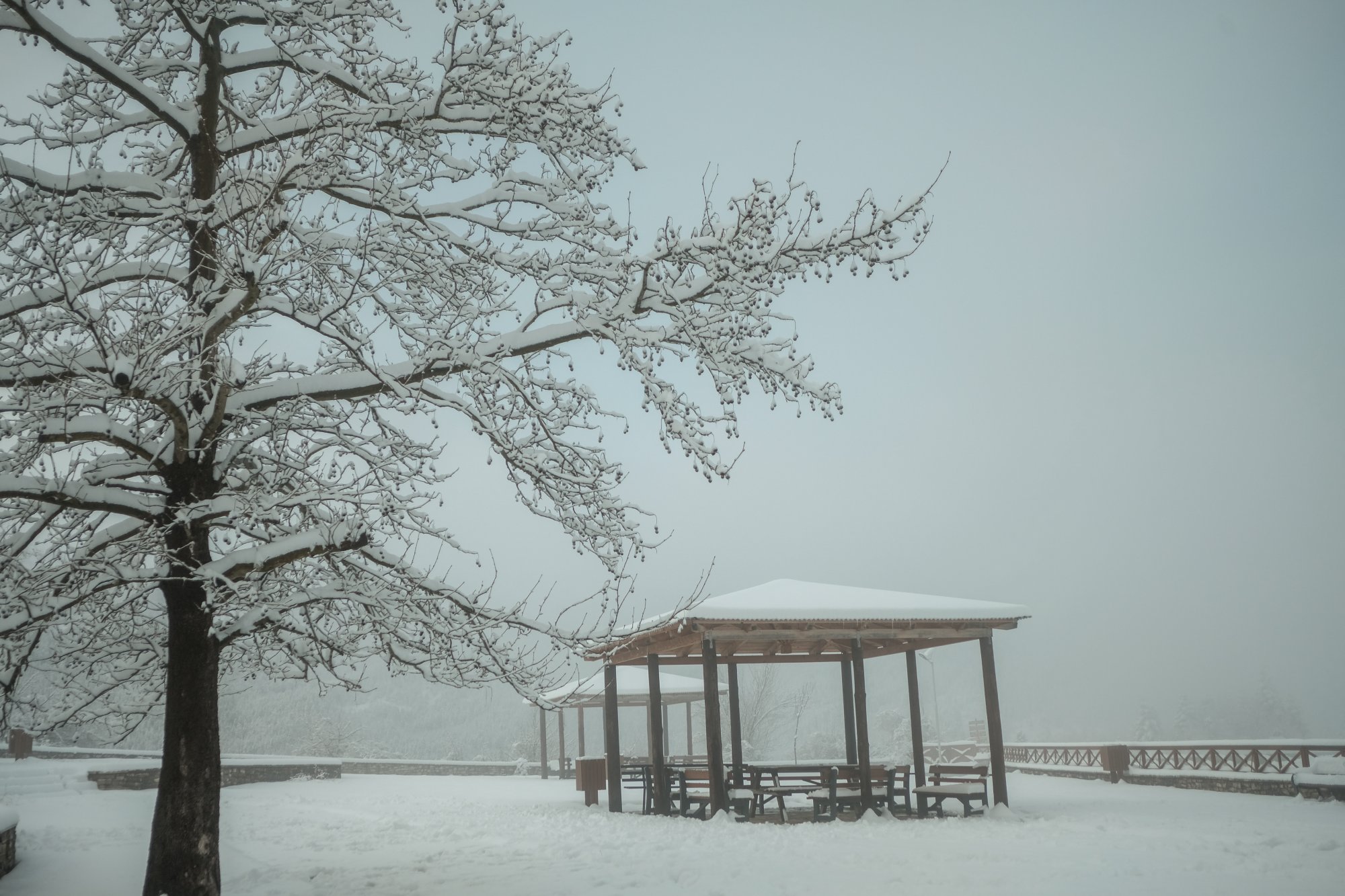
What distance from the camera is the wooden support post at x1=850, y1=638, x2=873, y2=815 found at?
13.9 metres

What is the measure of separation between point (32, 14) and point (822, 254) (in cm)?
530

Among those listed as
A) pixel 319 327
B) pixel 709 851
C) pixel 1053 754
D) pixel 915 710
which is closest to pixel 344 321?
pixel 319 327

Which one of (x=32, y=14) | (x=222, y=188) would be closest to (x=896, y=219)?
(x=222, y=188)

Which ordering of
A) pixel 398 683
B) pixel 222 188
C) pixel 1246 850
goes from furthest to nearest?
1. pixel 398 683
2. pixel 1246 850
3. pixel 222 188

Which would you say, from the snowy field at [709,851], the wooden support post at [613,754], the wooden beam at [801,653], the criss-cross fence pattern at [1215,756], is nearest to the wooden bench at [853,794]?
the snowy field at [709,851]

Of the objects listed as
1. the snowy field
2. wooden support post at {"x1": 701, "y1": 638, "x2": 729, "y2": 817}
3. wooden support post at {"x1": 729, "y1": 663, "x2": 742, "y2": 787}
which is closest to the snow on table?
the snowy field

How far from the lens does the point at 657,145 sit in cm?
765

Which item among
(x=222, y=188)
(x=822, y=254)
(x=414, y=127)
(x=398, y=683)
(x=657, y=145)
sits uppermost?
(x=657, y=145)

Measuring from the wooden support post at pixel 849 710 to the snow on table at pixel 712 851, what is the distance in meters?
3.42

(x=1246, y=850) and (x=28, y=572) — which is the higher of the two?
(x=28, y=572)

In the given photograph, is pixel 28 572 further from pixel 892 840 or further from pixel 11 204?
pixel 892 840

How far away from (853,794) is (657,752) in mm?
3376

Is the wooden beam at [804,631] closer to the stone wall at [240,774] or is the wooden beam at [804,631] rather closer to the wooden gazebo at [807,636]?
the wooden gazebo at [807,636]

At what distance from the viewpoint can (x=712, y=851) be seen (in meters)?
10.2
